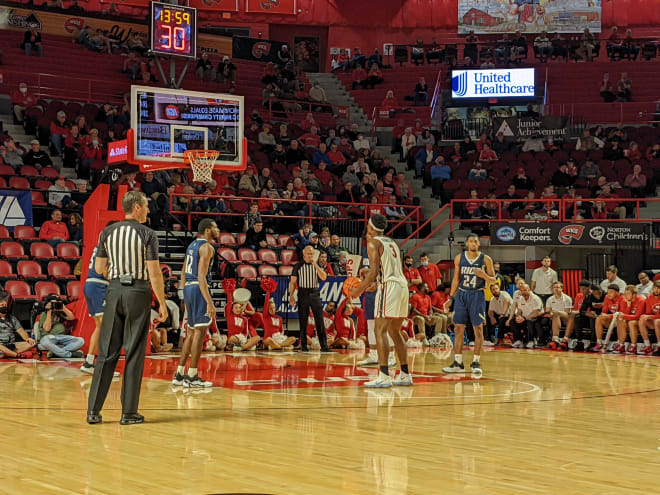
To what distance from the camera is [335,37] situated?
36000 millimetres

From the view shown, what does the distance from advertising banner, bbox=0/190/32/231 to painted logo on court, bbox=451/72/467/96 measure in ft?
56.1

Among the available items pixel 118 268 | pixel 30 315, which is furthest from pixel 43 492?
pixel 30 315

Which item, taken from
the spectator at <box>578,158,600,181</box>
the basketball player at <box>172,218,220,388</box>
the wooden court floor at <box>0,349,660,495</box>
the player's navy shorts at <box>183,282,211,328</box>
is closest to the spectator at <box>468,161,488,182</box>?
the spectator at <box>578,158,600,181</box>

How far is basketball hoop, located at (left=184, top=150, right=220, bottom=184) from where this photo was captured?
55.1 feet

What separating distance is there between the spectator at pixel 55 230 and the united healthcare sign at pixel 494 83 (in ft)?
55.7

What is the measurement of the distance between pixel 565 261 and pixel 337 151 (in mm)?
7587

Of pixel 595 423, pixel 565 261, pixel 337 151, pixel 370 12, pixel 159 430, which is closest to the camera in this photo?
pixel 159 430

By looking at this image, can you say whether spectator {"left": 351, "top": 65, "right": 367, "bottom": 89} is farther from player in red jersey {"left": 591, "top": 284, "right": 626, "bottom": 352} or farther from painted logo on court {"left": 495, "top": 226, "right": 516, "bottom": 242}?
player in red jersey {"left": 591, "top": 284, "right": 626, "bottom": 352}

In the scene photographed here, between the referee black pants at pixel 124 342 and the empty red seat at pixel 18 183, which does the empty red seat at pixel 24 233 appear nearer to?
the empty red seat at pixel 18 183

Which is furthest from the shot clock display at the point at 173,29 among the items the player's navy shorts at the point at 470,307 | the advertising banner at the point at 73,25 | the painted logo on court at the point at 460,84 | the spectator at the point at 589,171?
the painted logo on court at the point at 460,84

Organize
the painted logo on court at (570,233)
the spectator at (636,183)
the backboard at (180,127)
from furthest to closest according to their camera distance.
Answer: the spectator at (636,183) → the painted logo on court at (570,233) → the backboard at (180,127)

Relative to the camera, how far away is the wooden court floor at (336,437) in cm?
557

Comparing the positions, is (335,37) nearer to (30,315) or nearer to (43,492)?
(30,315)

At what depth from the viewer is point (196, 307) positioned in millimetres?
10766
